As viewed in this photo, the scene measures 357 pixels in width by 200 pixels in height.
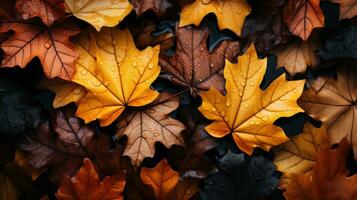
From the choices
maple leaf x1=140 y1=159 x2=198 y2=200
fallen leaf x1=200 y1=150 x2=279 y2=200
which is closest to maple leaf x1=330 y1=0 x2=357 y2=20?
fallen leaf x1=200 y1=150 x2=279 y2=200

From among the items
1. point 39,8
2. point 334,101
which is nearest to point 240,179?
point 334,101

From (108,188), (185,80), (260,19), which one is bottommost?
(108,188)

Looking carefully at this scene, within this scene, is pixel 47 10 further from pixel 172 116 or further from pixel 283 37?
pixel 283 37

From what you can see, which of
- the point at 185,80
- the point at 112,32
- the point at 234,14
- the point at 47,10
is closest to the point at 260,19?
the point at 234,14

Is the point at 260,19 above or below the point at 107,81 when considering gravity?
above

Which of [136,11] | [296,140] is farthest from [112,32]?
[296,140]

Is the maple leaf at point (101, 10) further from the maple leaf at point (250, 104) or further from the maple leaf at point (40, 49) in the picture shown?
the maple leaf at point (250, 104)
